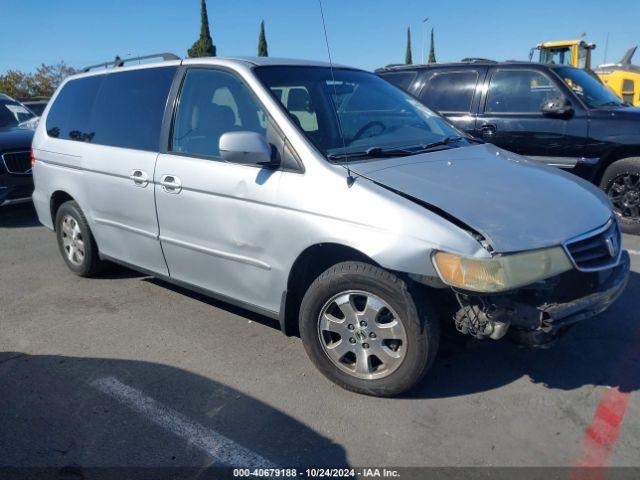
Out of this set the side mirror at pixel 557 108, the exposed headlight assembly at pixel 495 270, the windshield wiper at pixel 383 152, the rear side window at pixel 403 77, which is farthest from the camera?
the rear side window at pixel 403 77

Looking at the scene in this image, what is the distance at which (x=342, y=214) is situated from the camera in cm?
297

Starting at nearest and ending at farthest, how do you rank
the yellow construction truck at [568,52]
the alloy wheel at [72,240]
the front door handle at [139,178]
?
the front door handle at [139,178], the alloy wheel at [72,240], the yellow construction truck at [568,52]

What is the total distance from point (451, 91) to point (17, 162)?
6.00 meters

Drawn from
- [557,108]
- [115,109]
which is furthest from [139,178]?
[557,108]

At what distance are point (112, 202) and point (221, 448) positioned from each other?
7.92 feet

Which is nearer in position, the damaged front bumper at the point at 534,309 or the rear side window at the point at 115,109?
the damaged front bumper at the point at 534,309

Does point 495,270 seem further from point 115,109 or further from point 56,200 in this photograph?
point 56,200

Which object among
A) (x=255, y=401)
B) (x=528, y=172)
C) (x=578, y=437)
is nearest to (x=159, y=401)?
(x=255, y=401)

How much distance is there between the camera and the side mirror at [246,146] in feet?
10.5

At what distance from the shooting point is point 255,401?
10.2ft

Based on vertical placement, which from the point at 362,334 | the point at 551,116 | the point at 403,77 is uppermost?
the point at 403,77

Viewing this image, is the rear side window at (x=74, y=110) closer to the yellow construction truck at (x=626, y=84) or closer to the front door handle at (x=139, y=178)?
the front door handle at (x=139, y=178)

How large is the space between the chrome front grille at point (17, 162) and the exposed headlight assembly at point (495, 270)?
6.94 meters

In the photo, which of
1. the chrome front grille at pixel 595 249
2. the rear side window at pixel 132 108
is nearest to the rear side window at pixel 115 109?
the rear side window at pixel 132 108
